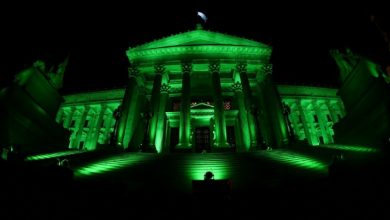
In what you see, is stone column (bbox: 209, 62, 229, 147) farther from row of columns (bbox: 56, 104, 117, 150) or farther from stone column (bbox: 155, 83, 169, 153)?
row of columns (bbox: 56, 104, 117, 150)

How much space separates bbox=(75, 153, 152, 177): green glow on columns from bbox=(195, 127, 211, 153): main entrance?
490 inches

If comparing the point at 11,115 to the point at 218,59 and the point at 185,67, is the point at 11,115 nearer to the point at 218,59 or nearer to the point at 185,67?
the point at 185,67

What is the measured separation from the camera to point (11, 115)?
687 inches

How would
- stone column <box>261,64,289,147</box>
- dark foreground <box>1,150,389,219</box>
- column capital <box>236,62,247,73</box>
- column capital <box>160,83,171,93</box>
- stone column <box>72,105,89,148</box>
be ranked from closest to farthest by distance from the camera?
dark foreground <box>1,150,389,219</box> → stone column <box>261,64,289,147</box> → column capital <box>236,62,247,73</box> → column capital <box>160,83,171,93</box> → stone column <box>72,105,89,148</box>

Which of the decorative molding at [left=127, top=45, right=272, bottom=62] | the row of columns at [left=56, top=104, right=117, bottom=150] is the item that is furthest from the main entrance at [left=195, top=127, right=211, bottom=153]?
the row of columns at [left=56, top=104, right=117, bottom=150]

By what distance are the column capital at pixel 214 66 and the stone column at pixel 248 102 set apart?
7.74ft

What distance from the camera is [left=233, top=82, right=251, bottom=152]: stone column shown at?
24844 millimetres

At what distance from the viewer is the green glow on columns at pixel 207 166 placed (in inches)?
504

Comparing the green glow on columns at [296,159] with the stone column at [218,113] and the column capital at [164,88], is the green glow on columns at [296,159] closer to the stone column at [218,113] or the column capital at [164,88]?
the stone column at [218,113]

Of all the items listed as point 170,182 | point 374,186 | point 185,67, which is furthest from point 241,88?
point 374,186

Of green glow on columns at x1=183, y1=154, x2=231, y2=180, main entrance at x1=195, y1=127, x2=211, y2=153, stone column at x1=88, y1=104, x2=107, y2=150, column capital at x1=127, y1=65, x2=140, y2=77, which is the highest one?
column capital at x1=127, y1=65, x2=140, y2=77

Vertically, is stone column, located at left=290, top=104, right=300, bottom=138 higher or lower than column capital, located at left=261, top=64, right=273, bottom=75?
lower

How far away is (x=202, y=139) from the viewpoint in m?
29.4

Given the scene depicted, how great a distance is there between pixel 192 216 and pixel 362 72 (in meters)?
21.4
